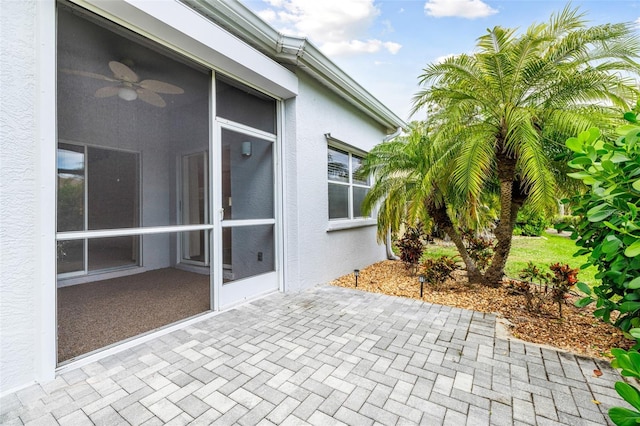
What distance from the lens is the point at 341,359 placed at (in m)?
2.95

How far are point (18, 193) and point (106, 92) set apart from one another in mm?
1690

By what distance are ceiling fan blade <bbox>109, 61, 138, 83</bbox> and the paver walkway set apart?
337 cm

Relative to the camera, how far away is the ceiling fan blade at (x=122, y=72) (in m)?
3.34

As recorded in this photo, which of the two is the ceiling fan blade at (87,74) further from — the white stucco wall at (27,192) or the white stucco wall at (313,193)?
the white stucco wall at (313,193)

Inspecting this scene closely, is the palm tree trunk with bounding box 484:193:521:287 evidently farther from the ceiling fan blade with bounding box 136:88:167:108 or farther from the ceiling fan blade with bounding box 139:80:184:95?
the ceiling fan blade with bounding box 136:88:167:108

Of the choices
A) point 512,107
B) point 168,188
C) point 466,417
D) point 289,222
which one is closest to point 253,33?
point 168,188

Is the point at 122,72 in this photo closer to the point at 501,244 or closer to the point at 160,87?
the point at 160,87


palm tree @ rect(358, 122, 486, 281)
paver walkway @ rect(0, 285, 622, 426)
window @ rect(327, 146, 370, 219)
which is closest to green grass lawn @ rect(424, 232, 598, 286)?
palm tree @ rect(358, 122, 486, 281)

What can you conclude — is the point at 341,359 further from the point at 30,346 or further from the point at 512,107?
the point at 512,107

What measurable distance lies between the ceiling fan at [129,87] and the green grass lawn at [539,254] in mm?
8208

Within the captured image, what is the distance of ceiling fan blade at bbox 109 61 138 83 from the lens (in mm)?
3342

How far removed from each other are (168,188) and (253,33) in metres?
2.86

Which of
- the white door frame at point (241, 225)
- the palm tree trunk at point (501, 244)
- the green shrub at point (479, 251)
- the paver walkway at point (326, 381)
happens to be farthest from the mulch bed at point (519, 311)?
the white door frame at point (241, 225)

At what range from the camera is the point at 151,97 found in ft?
13.1
